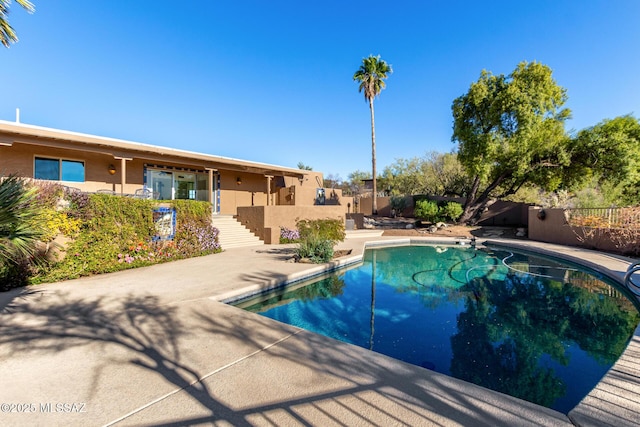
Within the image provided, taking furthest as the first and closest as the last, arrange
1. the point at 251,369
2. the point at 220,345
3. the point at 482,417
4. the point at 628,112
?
the point at 628,112
the point at 220,345
the point at 251,369
the point at 482,417

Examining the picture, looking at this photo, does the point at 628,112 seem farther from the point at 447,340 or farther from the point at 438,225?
the point at 447,340

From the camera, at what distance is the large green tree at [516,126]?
16.4 meters

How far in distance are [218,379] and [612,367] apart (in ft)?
Result: 13.4

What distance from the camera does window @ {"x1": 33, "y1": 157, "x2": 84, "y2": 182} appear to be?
10.8 metres

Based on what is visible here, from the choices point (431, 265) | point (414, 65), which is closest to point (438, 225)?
point (431, 265)

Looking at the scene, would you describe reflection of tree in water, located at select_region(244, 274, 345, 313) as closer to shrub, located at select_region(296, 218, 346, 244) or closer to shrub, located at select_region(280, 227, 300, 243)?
shrub, located at select_region(296, 218, 346, 244)

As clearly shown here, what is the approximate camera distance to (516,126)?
55.3 ft

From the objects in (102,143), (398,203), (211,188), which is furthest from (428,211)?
(102,143)

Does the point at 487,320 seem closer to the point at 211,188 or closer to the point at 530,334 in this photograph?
the point at 530,334

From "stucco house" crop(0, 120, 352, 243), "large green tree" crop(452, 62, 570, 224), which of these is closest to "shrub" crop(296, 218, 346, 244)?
"stucco house" crop(0, 120, 352, 243)

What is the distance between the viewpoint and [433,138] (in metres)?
29.0

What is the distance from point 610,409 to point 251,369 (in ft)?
10.1

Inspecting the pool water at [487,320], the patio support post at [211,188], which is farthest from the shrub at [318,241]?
the patio support post at [211,188]

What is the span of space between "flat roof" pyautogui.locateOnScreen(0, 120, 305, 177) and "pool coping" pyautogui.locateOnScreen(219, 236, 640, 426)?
28.9 feet
